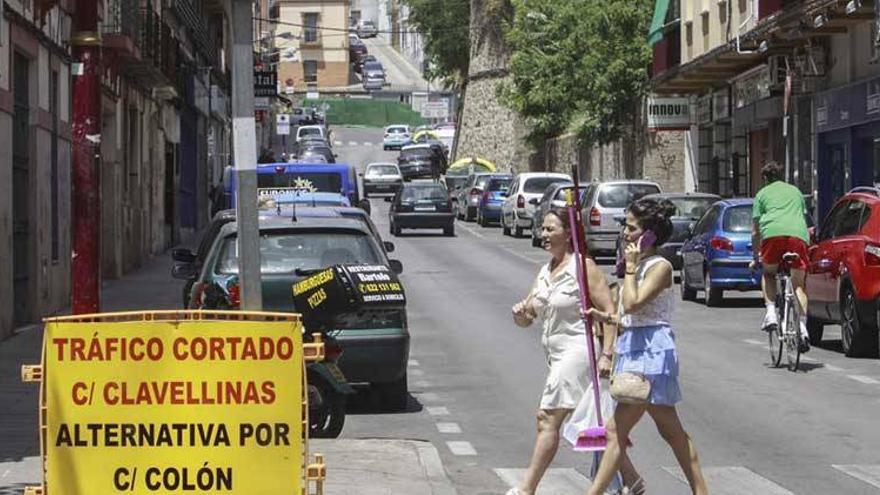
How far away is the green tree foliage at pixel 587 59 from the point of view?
53406 mm

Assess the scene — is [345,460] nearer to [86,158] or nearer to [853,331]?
[86,158]

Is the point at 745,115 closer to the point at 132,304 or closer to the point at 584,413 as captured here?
the point at 132,304

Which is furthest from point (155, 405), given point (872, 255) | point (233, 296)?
point (872, 255)

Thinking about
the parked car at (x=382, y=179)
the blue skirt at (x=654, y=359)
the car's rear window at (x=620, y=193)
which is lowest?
the blue skirt at (x=654, y=359)

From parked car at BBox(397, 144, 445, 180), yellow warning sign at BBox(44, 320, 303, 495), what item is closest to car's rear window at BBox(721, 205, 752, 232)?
yellow warning sign at BBox(44, 320, 303, 495)

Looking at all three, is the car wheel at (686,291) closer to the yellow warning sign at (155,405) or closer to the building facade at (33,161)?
the building facade at (33,161)

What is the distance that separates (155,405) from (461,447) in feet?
17.2

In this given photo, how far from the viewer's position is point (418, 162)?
275 ft

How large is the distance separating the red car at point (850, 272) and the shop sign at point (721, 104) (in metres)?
24.7

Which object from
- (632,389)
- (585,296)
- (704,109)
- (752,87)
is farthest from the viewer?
(704,109)

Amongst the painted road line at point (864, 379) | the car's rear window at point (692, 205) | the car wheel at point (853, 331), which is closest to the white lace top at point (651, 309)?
the painted road line at point (864, 379)

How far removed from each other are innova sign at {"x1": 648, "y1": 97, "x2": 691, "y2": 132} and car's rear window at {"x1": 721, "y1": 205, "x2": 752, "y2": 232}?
71.3 ft

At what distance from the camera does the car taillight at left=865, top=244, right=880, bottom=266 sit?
59.2 ft

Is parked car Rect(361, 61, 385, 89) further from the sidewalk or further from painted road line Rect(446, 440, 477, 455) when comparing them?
painted road line Rect(446, 440, 477, 455)
